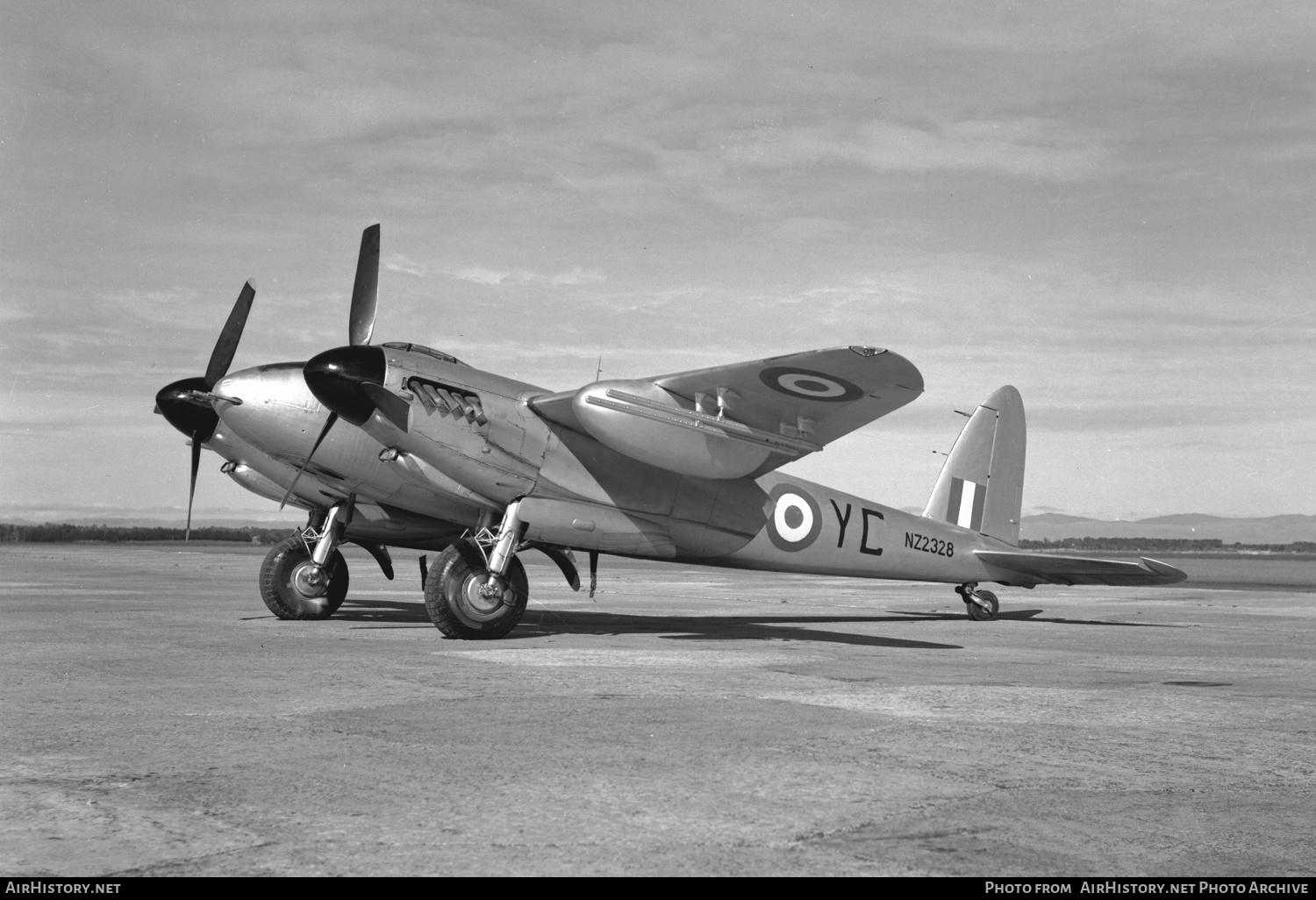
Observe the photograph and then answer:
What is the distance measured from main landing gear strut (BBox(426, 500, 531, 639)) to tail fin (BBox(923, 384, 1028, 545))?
27.1ft

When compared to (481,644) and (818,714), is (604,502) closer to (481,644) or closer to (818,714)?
(481,644)

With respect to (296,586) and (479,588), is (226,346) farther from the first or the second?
(479,588)

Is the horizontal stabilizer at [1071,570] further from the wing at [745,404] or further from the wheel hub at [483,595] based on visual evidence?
the wheel hub at [483,595]

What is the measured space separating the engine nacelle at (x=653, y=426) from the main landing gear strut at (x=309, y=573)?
5211 millimetres

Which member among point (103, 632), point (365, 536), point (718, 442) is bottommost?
point (103, 632)

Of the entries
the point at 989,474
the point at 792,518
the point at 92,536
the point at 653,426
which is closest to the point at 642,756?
the point at 653,426

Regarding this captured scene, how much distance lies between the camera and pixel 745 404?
1335 cm

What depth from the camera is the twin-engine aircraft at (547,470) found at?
12961mm

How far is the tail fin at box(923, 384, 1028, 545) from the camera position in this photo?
19203 mm

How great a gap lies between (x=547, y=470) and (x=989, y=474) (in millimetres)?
8995

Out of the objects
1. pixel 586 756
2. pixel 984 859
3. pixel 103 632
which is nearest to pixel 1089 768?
pixel 984 859

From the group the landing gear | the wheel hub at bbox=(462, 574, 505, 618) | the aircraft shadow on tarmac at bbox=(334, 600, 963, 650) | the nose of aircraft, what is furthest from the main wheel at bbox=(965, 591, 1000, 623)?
the nose of aircraft

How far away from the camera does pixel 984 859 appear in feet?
13.8

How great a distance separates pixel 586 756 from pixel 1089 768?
8.43ft
